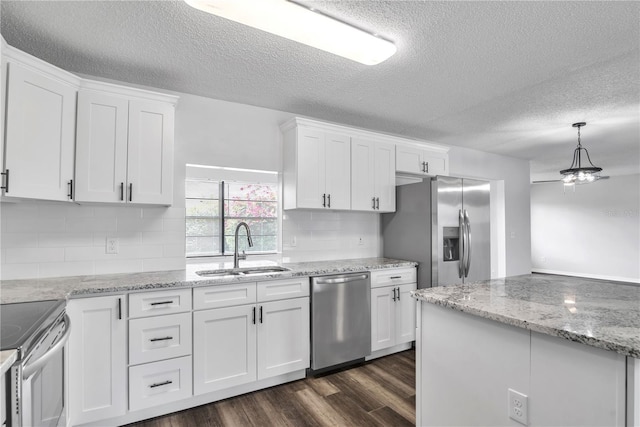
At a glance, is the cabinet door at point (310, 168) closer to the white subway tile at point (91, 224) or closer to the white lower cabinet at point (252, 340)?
the white lower cabinet at point (252, 340)

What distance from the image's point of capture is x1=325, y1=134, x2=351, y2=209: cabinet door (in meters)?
3.14

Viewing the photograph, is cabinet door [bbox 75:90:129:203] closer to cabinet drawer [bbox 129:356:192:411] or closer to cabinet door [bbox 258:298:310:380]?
cabinet drawer [bbox 129:356:192:411]

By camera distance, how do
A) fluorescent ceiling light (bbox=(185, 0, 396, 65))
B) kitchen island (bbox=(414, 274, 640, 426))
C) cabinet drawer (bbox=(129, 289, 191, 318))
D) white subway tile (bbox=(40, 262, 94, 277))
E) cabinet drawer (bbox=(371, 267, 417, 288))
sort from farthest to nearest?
cabinet drawer (bbox=(371, 267, 417, 288)), white subway tile (bbox=(40, 262, 94, 277)), cabinet drawer (bbox=(129, 289, 191, 318)), fluorescent ceiling light (bbox=(185, 0, 396, 65)), kitchen island (bbox=(414, 274, 640, 426))

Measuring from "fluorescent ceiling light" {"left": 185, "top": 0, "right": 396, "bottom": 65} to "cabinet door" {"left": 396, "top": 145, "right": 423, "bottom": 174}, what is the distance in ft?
5.33

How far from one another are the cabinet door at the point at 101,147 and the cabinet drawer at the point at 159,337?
2.85ft

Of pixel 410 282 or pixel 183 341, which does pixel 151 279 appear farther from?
pixel 410 282

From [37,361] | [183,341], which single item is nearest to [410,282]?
[183,341]

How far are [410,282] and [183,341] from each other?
2140 mm

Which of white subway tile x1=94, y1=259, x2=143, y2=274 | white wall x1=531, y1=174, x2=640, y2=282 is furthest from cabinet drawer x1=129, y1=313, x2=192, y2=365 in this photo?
white wall x1=531, y1=174, x2=640, y2=282

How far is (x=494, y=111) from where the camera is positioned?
329 centimetres

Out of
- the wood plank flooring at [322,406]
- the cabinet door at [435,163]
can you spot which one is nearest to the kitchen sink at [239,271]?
the wood plank flooring at [322,406]

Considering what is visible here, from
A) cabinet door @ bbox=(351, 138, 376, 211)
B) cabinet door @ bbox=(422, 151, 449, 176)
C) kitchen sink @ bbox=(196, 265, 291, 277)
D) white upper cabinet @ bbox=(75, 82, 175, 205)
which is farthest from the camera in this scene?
cabinet door @ bbox=(422, 151, 449, 176)

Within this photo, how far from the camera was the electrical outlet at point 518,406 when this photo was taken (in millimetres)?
1301

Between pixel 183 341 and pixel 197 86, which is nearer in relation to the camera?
pixel 183 341
